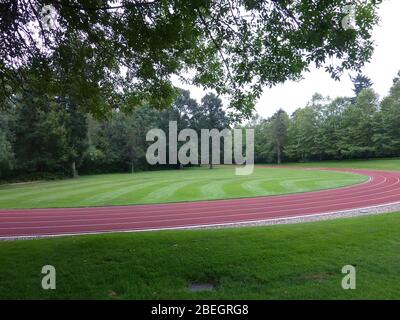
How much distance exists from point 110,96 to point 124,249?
14.5 ft

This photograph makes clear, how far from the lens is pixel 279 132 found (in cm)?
8125

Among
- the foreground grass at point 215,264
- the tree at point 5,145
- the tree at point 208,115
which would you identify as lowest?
the foreground grass at point 215,264

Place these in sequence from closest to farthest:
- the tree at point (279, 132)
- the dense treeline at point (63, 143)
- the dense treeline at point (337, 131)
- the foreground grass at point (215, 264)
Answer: the foreground grass at point (215, 264) < the dense treeline at point (63, 143) < the dense treeline at point (337, 131) < the tree at point (279, 132)

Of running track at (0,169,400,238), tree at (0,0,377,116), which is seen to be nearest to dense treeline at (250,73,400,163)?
running track at (0,169,400,238)

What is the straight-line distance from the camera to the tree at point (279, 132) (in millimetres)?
81125

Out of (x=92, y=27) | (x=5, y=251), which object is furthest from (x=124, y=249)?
(x=92, y=27)

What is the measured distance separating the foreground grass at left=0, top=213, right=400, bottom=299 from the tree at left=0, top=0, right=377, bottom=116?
335 cm

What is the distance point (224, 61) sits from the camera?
7.99m

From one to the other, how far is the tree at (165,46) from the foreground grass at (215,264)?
335cm

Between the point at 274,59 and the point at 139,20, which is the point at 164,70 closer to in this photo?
the point at 139,20

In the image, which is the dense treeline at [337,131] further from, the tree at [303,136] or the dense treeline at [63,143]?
the dense treeline at [63,143]

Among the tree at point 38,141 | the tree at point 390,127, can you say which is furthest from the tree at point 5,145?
the tree at point 390,127

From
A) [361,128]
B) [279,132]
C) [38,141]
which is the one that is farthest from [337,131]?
[38,141]

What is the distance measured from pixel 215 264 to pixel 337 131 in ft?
225
